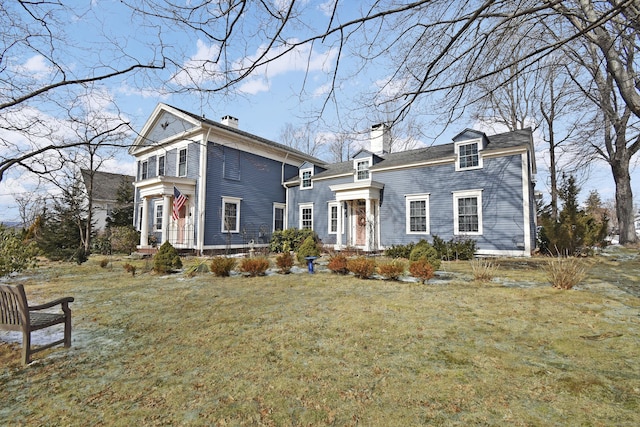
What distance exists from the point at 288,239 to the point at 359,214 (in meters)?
4.50

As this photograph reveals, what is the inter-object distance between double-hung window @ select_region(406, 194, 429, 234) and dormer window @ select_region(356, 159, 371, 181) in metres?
3.00

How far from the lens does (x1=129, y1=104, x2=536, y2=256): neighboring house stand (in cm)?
1270

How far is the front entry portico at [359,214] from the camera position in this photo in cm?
1581

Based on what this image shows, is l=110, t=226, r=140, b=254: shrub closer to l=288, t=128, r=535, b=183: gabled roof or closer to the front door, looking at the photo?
l=288, t=128, r=535, b=183: gabled roof

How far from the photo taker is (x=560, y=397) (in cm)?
253

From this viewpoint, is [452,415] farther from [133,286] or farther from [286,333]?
[133,286]

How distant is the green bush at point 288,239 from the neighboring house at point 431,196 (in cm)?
162

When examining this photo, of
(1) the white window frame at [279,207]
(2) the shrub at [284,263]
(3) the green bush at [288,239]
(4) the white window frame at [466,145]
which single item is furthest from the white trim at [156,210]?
(4) the white window frame at [466,145]

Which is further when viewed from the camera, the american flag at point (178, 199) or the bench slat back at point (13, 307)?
the american flag at point (178, 199)

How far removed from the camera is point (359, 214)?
56.2 feet

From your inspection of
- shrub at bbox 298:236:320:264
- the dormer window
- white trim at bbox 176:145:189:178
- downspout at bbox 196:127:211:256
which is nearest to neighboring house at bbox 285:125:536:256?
the dormer window

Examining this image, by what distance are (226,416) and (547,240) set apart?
51.0 ft

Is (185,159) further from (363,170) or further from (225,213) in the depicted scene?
(363,170)

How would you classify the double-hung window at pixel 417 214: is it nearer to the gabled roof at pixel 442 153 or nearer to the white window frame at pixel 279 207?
the gabled roof at pixel 442 153
